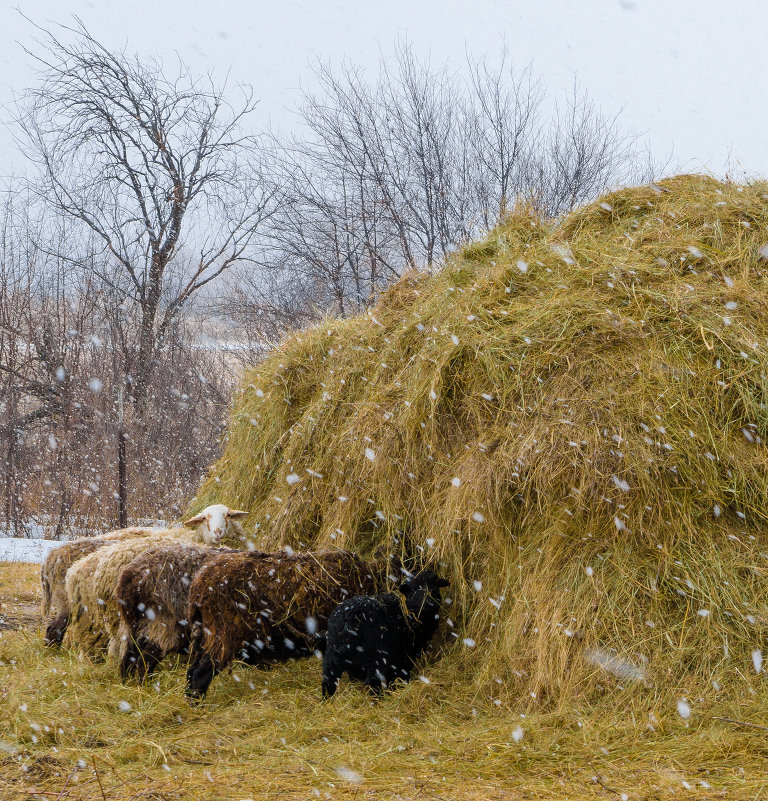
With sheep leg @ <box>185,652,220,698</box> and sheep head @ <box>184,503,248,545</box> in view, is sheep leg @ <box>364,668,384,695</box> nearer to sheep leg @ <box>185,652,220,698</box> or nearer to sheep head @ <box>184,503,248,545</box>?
sheep leg @ <box>185,652,220,698</box>

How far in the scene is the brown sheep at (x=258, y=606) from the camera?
4617 millimetres

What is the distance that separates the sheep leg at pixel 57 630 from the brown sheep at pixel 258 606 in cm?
203

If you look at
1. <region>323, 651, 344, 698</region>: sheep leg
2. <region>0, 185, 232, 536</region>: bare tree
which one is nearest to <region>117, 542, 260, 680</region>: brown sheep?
<region>323, 651, 344, 698</region>: sheep leg

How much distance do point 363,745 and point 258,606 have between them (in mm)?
1191

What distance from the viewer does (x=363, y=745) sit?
12.6 ft

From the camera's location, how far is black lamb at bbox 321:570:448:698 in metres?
4.53

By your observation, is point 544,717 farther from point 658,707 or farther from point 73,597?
point 73,597

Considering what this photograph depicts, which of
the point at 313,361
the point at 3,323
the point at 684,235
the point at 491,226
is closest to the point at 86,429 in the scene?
the point at 3,323

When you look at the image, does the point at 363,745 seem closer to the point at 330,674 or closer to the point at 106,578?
the point at 330,674

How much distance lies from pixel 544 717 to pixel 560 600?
67 cm

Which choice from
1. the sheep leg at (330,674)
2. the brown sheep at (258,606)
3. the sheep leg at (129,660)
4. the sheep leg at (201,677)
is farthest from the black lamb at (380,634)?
the sheep leg at (129,660)

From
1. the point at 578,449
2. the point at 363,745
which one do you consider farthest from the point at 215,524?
the point at 578,449

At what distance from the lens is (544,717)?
3.98 meters

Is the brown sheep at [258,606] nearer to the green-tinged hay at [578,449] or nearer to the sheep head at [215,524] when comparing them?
the green-tinged hay at [578,449]
